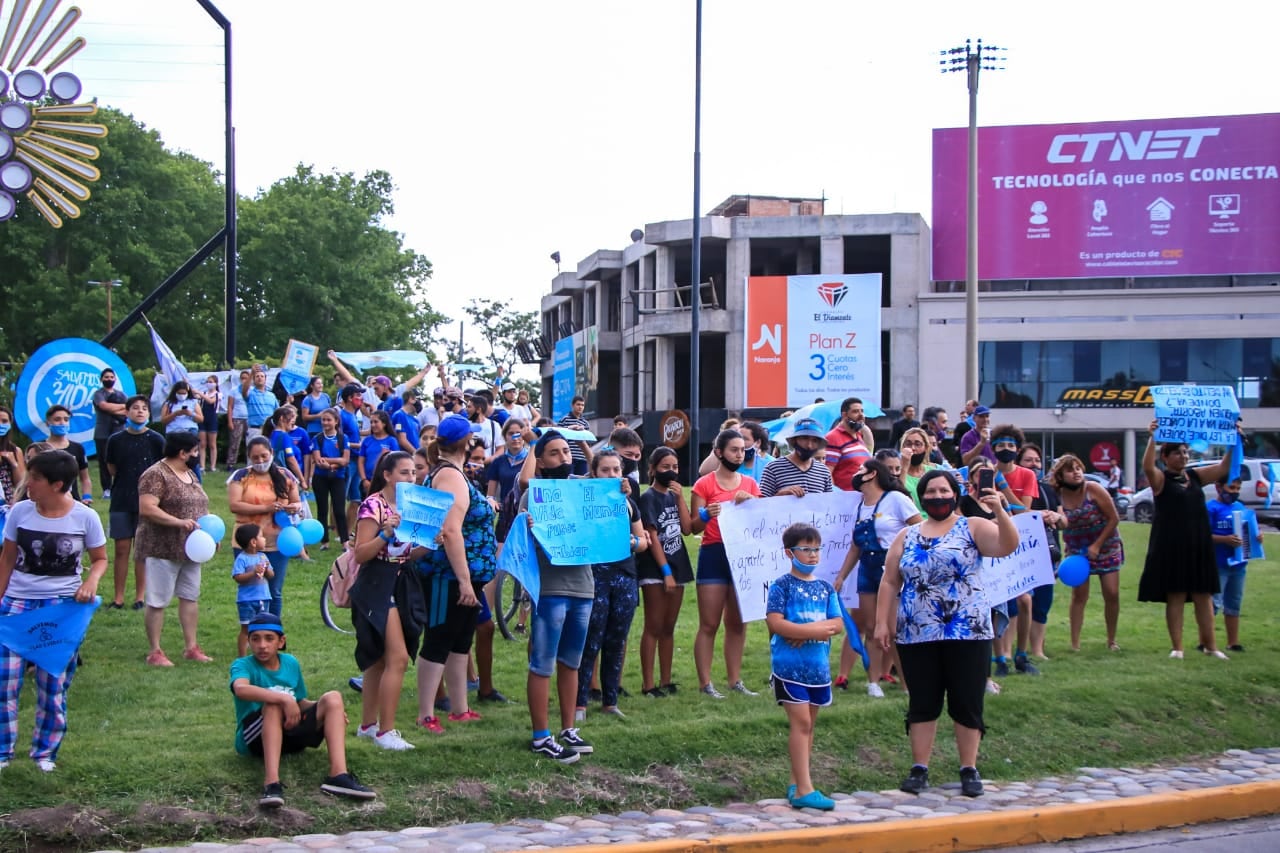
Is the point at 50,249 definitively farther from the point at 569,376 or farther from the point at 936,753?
the point at 936,753

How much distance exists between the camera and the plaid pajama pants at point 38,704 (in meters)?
6.87

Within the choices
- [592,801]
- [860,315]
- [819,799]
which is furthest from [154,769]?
[860,315]

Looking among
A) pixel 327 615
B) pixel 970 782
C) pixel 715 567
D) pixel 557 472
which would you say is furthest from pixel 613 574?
pixel 327 615

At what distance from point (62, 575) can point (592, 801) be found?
3.27 m

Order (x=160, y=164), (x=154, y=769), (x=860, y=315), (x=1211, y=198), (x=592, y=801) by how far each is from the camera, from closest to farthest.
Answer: (x=154, y=769) → (x=592, y=801) → (x=860, y=315) → (x=1211, y=198) → (x=160, y=164)

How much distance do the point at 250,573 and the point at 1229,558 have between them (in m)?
8.83

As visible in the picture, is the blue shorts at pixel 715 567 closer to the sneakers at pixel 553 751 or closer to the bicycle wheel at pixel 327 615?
the sneakers at pixel 553 751

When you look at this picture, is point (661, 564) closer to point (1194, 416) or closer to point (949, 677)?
point (949, 677)

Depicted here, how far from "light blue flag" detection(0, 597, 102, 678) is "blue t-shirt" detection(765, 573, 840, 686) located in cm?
391

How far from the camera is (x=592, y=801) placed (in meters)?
7.33

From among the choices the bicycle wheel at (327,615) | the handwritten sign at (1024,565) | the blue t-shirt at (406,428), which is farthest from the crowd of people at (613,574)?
the blue t-shirt at (406,428)

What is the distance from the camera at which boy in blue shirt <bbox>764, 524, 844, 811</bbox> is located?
7.28 meters

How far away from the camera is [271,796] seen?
21.8ft

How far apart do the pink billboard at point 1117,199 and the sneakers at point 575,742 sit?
41.3 meters
